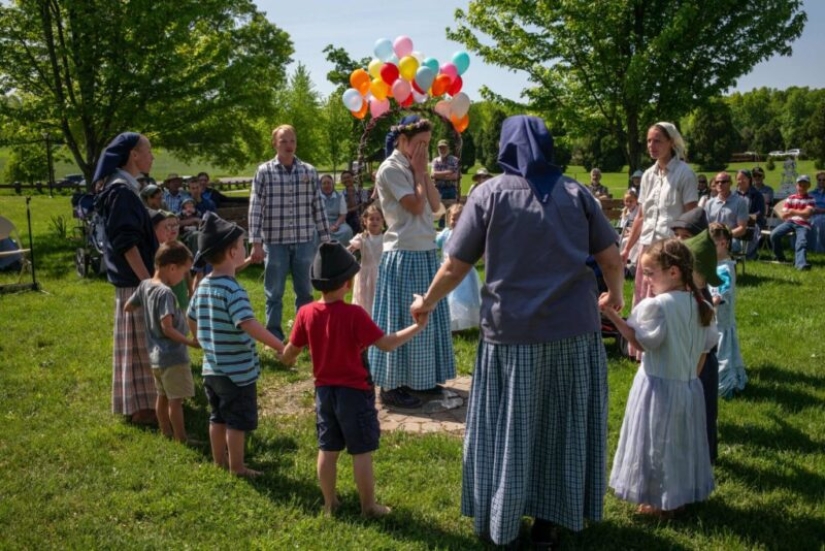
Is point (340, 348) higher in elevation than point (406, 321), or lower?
higher

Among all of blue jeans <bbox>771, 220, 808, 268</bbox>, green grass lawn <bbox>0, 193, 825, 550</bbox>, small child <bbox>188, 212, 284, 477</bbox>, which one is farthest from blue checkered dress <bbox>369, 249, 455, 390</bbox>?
blue jeans <bbox>771, 220, 808, 268</bbox>

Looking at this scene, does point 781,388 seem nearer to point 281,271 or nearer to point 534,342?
point 534,342

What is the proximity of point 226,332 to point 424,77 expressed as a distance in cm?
436

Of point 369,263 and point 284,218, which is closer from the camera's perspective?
point 284,218

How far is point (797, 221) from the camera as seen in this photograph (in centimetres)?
1340

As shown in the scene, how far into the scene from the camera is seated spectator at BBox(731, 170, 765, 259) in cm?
1364

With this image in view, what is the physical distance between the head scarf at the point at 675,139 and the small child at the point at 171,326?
386cm

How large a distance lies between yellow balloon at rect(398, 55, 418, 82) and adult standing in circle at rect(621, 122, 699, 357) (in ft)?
9.63

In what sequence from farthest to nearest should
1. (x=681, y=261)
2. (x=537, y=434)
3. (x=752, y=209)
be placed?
(x=752, y=209)
(x=681, y=261)
(x=537, y=434)

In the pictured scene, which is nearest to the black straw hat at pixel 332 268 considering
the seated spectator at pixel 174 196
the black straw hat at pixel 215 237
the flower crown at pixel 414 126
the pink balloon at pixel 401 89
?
the black straw hat at pixel 215 237

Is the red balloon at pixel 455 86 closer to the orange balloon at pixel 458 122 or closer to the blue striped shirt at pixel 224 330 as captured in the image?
the orange balloon at pixel 458 122

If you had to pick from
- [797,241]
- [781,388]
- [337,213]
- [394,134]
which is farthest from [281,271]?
[797,241]

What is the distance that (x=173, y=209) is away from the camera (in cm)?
1321

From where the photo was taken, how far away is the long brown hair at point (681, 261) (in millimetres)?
3812
